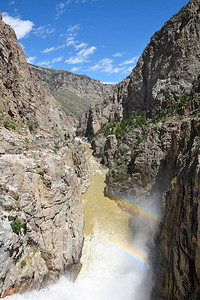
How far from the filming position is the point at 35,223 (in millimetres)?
13367

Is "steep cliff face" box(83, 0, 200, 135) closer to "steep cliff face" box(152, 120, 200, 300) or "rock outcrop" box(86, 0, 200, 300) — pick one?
"rock outcrop" box(86, 0, 200, 300)

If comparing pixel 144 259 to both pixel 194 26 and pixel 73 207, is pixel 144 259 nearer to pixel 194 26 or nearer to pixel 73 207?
pixel 73 207

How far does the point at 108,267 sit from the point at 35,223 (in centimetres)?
1207

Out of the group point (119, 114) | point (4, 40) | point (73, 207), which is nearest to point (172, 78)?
point (119, 114)

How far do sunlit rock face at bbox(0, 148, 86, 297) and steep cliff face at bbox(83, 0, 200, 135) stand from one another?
4561 cm

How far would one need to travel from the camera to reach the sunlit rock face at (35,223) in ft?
34.4

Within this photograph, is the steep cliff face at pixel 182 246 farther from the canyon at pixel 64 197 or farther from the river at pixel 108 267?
the river at pixel 108 267

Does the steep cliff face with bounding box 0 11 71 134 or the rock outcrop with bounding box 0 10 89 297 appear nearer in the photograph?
the rock outcrop with bounding box 0 10 89 297

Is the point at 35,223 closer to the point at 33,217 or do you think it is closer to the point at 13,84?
the point at 33,217

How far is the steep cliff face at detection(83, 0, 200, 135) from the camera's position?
160 ft

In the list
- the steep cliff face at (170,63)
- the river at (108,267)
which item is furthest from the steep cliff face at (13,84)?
the steep cliff face at (170,63)

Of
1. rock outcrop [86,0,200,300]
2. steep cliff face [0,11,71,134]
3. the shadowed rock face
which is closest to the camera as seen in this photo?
rock outcrop [86,0,200,300]

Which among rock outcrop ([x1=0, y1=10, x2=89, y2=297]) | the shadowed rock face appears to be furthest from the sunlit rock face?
the shadowed rock face

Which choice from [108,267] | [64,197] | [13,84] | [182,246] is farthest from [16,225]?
[13,84]
